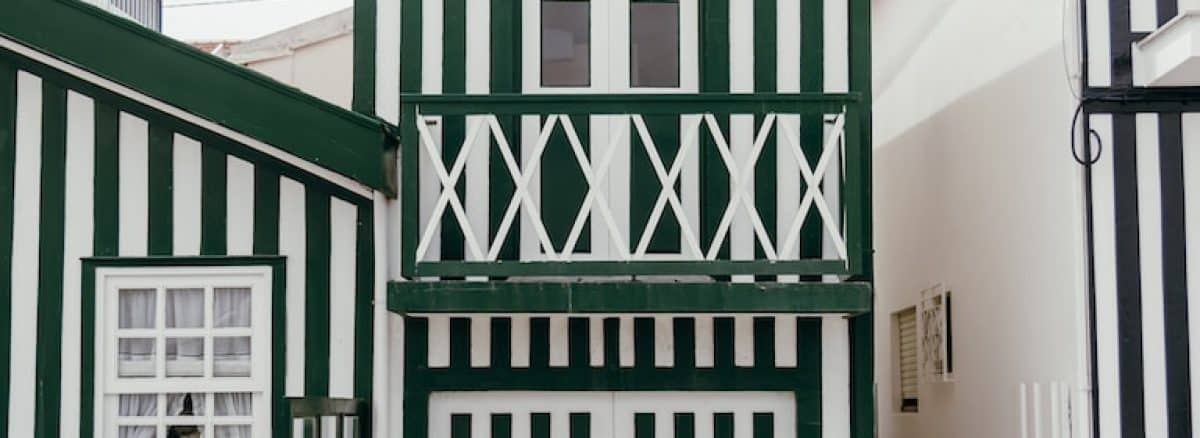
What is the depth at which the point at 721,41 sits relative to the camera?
434 inches

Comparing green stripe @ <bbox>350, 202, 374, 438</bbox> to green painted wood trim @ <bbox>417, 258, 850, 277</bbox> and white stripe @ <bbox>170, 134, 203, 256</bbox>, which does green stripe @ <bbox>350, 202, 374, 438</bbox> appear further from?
white stripe @ <bbox>170, 134, 203, 256</bbox>

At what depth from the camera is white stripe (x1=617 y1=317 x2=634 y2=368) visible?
10906mm

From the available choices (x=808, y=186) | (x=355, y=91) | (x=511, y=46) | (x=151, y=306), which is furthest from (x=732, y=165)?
(x=151, y=306)

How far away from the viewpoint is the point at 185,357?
35.2 ft

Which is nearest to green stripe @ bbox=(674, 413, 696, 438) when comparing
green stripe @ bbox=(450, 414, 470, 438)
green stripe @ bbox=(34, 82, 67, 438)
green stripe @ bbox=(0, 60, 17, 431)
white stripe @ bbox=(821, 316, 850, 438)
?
white stripe @ bbox=(821, 316, 850, 438)

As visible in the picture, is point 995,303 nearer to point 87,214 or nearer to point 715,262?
point 715,262

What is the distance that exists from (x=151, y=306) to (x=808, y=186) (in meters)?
3.80

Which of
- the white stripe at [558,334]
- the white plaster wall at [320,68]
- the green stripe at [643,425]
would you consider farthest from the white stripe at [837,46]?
the white plaster wall at [320,68]

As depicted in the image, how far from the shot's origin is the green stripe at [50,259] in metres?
10.6

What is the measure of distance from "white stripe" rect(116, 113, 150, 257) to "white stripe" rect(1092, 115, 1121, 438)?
17.4 feet

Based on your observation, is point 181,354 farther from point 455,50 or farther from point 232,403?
point 455,50

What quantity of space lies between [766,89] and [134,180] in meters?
3.69

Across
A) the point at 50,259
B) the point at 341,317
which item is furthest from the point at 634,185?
the point at 50,259

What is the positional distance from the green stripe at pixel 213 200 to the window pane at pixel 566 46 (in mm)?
1952
